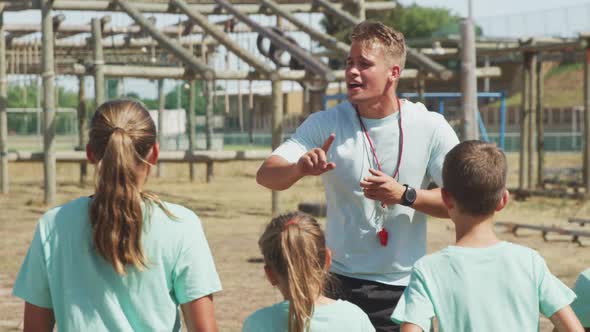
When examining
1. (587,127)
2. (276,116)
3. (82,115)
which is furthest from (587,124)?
(82,115)

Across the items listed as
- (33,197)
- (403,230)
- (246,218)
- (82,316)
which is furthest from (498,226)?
(82,316)

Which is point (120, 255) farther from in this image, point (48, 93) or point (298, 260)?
point (48, 93)

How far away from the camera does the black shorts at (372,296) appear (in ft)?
12.3

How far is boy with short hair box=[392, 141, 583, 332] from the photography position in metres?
3.04

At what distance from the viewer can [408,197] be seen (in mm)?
3652

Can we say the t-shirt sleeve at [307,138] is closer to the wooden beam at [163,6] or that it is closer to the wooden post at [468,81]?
the wooden post at [468,81]

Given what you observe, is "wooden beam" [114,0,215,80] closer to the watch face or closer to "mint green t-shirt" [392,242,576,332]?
the watch face

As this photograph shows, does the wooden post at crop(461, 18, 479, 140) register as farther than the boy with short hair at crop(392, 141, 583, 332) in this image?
Yes

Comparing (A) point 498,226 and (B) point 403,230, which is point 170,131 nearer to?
(A) point 498,226

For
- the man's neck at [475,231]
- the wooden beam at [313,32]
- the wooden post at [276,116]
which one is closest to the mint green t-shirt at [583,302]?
the man's neck at [475,231]

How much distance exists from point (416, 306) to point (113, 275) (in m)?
0.87

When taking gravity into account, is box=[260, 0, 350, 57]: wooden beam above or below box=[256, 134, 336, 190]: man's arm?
above

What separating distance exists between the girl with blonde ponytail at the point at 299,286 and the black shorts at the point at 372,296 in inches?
27.9

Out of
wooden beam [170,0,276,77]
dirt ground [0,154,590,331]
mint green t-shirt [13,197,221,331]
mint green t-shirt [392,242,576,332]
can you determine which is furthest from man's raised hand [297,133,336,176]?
wooden beam [170,0,276,77]
